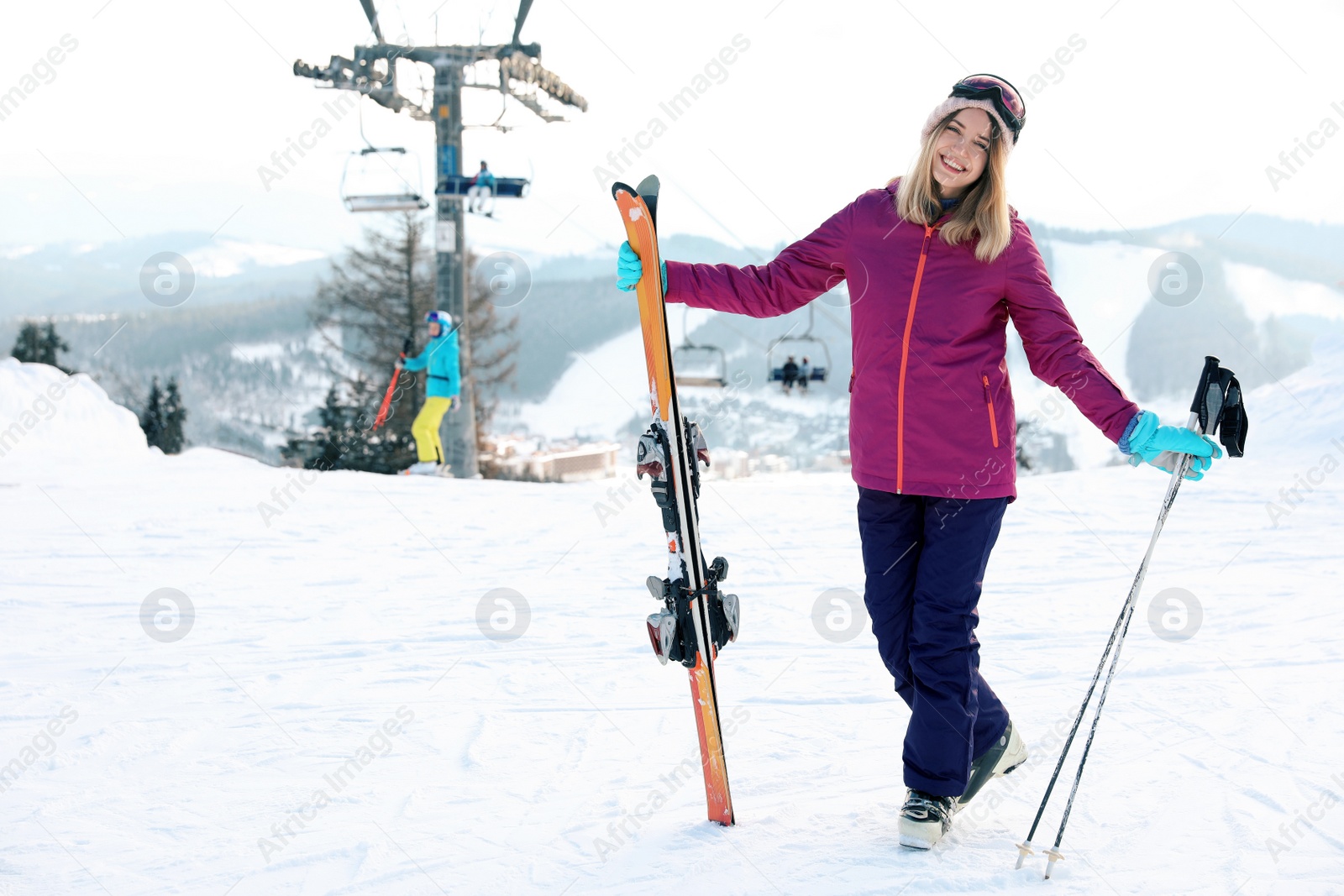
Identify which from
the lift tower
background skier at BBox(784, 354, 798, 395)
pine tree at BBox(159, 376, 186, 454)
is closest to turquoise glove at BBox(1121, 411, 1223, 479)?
background skier at BBox(784, 354, 798, 395)

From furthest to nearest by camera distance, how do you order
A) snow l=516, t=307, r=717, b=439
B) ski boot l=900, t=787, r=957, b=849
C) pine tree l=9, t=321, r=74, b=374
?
1. snow l=516, t=307, r=717, b=439
2. pine tree l=9, t=321, r=74, b=374
3. ski boot l=900, t=787, r=957, b=849

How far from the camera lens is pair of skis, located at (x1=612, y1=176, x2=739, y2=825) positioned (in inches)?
82.0

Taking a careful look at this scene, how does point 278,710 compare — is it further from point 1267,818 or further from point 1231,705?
point 1231,705

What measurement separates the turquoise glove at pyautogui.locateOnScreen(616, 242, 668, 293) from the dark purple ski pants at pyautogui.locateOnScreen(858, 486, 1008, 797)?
28.5 inches

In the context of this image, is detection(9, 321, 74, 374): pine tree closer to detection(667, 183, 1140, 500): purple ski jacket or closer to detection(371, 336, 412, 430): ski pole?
detection(371, 336, 412, 430): ski pole

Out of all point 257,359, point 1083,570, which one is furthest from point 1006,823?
point 257,359

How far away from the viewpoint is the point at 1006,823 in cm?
211

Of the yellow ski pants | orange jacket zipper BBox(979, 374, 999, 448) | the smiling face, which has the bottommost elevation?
orange jacket zipper BBox(979, 374, 999, 448)

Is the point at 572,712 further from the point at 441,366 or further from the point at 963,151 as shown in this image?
the point at 441,366

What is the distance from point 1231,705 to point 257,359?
1294 inches

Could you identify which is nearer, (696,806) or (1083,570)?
(696,806)

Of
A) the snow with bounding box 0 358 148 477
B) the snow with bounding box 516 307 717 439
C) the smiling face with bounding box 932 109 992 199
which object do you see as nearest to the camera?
the smiling face with bounding box 932 109 992 199

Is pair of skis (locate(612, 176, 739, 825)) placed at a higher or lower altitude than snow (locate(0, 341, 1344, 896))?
higher

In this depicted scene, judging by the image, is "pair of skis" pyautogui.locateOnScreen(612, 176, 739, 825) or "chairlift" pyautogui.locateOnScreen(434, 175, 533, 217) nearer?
"pair of skis" pyautogui.locateOnScreen(612, 176, 739, 825)
